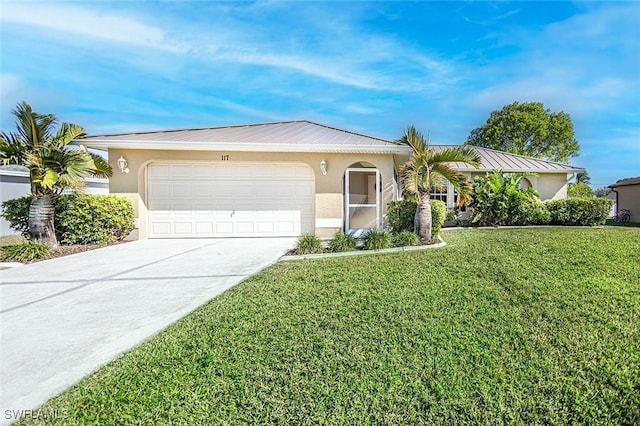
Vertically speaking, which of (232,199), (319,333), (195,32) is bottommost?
(319,333)

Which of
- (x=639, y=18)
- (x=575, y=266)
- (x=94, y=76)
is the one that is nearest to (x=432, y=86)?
(x=639, y=18)

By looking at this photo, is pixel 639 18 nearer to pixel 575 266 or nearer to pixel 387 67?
pixel 387 67

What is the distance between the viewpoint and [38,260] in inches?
316

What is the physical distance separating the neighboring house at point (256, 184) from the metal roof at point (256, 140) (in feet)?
0.12

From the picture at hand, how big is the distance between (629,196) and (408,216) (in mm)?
19788

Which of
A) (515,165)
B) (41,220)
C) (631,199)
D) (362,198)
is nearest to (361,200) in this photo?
(362,198)

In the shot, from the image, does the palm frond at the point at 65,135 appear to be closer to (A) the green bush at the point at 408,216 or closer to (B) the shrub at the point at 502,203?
(A) the green bush at the point at 408,216

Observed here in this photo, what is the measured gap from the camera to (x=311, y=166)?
1180 centimetres

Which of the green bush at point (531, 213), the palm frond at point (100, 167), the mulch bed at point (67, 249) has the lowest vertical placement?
the mulch bed at point (67, 249)

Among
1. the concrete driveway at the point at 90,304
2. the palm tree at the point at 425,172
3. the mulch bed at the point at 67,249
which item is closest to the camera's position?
the concrete driveway at the point at 90,304

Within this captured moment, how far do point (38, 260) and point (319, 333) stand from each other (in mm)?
8182

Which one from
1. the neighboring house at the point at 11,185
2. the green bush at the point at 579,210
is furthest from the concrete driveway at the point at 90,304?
the green bush at the point at 579,210

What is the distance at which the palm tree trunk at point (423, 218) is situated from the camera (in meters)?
9.41

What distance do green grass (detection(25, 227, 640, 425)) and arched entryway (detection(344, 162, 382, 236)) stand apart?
671cm
